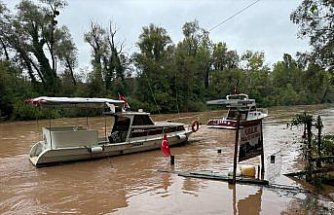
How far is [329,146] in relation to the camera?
1060 centimetres

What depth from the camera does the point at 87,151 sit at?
14.3 metres

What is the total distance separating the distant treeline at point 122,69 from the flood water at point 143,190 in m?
24.8

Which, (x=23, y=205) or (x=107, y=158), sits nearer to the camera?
(x=23, y=205)

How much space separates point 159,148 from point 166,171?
4.83 meters

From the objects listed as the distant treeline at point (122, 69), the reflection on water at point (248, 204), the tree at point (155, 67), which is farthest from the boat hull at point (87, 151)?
the tree at point (155, 67)

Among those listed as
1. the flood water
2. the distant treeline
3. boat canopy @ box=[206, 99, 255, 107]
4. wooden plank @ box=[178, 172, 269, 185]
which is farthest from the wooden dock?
the distant treeline

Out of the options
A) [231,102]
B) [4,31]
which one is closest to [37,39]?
[4,31]

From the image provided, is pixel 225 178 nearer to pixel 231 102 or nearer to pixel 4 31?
pixel 231 102

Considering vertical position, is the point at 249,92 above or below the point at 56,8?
below

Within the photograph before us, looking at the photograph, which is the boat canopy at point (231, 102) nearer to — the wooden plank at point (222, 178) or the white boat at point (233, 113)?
the white boat at point (233, 113)

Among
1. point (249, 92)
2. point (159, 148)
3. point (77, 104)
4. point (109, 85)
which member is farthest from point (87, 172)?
point (249, 92)

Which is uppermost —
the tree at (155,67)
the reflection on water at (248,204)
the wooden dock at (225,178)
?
the tree at (155,67)

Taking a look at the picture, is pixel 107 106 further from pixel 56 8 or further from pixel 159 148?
pixel 56 8

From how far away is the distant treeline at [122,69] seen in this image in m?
44.8
